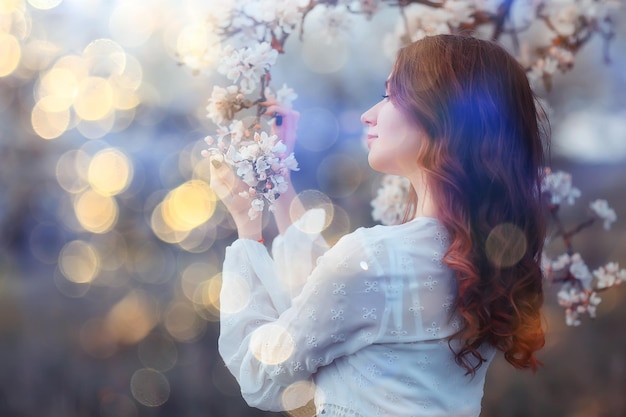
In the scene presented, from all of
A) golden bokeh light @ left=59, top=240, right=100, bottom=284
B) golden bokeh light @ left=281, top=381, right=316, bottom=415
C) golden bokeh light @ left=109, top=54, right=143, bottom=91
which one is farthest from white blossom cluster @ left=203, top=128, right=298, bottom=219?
golden bokeh light @ left=59, top=240, right=100, bottom=284

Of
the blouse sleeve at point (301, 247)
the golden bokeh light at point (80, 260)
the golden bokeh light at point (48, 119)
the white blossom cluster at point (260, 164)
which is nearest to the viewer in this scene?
the white blossom cluster at point (260, 164)

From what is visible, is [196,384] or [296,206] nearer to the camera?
[296,206]

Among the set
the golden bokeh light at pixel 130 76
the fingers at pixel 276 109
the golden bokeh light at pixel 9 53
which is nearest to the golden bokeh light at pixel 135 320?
the golden bokeh light at pixel 130 76

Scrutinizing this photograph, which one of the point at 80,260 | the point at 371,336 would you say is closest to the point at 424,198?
the point at 371,336

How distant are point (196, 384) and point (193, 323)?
262 millimetres

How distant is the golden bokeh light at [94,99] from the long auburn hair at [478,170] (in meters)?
1.93

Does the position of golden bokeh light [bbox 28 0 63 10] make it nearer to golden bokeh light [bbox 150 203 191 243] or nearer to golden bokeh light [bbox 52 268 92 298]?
golden bokeh light [bbox 150 203 191 243]

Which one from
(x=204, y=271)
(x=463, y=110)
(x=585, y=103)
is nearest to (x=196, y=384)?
(x=204, y=271)

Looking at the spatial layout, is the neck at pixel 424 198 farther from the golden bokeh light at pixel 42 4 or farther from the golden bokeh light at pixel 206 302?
the golden bokeh light at pixel 42 4

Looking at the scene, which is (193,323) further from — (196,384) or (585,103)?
(585,103)

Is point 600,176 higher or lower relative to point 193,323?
higher

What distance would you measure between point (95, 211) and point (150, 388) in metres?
0.83

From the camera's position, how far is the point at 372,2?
1.67 meters

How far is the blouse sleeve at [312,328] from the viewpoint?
0.88 m
